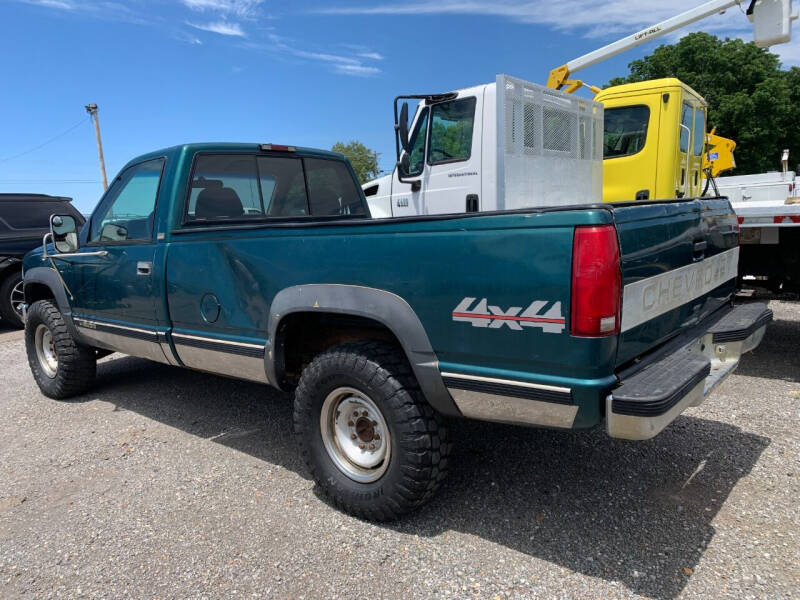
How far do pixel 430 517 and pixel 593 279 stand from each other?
5.11 ft

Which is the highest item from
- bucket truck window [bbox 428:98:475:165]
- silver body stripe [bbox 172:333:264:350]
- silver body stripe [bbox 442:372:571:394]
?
bucket truck window [bbox 428:98:475:165]

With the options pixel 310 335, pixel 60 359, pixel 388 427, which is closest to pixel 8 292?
pixel 60 359

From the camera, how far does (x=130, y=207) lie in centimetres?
422

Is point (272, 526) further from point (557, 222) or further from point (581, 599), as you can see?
point (557, 222)

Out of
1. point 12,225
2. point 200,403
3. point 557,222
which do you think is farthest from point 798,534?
point 12,225

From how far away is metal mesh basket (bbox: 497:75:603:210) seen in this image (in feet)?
17.4

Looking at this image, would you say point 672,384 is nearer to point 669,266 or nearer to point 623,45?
point 669,266

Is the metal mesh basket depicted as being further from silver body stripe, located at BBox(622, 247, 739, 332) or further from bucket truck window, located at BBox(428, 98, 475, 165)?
silver body stripe, located at BBox(622, 247, 739, 332)

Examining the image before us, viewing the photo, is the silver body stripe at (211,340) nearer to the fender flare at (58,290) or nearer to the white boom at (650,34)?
the fender flare at (58,290)

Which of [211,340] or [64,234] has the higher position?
[64,234]

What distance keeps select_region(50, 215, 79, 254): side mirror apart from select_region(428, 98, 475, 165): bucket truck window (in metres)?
3.47

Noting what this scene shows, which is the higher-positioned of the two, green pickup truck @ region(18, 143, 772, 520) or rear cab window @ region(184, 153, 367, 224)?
rear cab window @ region(184, 153, 367, 224)

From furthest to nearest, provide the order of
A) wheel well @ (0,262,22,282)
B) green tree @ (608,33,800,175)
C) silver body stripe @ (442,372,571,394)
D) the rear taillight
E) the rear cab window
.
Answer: green tree @ (608,33,800,175) < wheel well @ (0,262,22,282) < the rear cab window < silver body stripe @ (442,372,571,394) < the rear taillight

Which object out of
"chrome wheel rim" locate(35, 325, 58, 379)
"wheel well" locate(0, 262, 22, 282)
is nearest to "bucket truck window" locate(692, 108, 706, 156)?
"chrome wheel rim" locate(35, 325, 58, 379)
